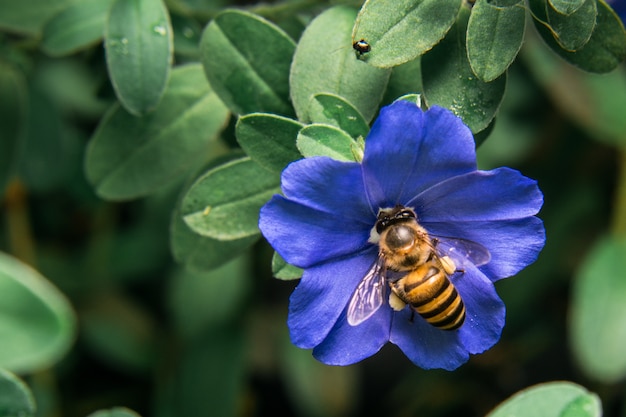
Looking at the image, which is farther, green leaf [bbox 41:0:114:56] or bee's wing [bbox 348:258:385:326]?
green leaf [bbox 41:0:114:56]

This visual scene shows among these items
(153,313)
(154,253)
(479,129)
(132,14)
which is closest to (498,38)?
(479,129)

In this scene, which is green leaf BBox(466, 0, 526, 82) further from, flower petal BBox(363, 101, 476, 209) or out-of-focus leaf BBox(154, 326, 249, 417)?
out-of-focus leaf BBox(154, 326, 249, 417)

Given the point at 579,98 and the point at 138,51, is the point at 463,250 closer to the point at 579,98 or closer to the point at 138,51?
the point at 138,51

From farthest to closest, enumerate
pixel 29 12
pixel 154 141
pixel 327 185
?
pixel 29 12, pixel 154 141, pixel 327 185

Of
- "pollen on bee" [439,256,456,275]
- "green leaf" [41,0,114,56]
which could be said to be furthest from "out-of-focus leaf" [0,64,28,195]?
"pollen on bee" [439,256,456,275]

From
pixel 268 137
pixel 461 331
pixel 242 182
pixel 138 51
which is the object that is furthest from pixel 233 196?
pixel 461 331

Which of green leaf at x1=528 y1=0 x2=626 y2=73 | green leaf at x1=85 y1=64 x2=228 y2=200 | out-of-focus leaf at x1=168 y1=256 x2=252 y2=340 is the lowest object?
out-of-focus leaf at x1=168 y1=256 x2=252 y2=340

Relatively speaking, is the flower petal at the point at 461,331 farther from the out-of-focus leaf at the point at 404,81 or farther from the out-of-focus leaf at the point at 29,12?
the out-of-focus leaf at the point at 29,12
